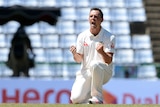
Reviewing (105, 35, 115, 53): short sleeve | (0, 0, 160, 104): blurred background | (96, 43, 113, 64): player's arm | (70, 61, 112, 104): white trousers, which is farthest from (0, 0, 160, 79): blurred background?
(96, 43, 113, 64): player's arm

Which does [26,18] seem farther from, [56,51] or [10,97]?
[10,97]

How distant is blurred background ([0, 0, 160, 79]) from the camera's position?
653 inches

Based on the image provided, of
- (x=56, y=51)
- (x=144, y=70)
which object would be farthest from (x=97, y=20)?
(x=56, y=51)

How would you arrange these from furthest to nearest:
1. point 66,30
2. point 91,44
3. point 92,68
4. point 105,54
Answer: point 66,30 < point 91,44 < point 92,68 < point 105,54

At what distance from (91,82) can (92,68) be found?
0.83 feet

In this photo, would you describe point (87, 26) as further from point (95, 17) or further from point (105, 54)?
point (105, 54)

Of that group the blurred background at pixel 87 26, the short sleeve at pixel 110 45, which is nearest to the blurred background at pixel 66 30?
the blurred background at pixel 87 26

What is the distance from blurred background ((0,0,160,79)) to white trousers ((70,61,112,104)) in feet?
24.4

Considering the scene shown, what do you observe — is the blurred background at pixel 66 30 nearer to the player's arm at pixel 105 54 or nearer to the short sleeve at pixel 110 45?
the short sleeve at pixel 110 45

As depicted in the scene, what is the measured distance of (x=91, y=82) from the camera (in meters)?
7.87

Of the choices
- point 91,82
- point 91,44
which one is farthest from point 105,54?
point 91,82

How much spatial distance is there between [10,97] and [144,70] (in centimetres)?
287

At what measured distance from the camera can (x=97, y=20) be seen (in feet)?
25.3

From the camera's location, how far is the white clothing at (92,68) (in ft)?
25.3
